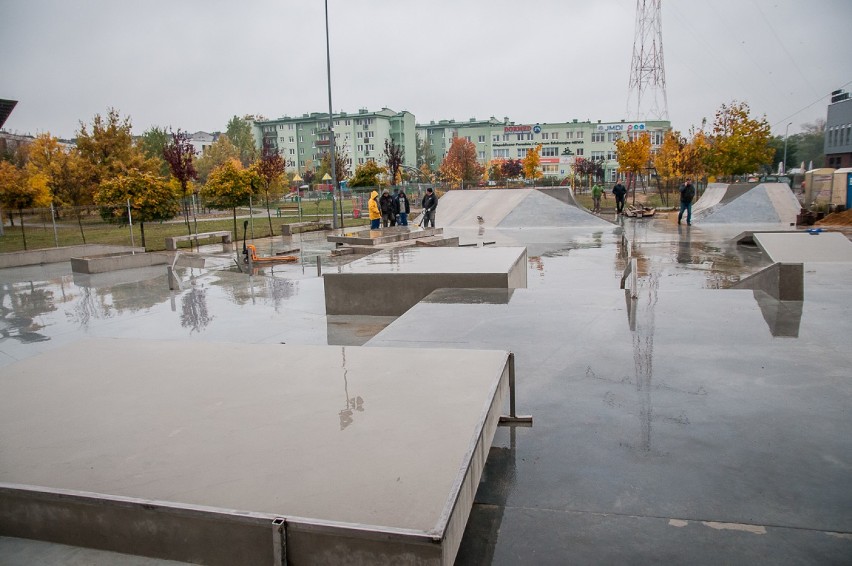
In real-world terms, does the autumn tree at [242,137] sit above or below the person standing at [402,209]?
above

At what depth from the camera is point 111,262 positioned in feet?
50.2

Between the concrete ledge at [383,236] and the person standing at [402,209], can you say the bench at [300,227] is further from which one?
the concrete ledge at [383,236]

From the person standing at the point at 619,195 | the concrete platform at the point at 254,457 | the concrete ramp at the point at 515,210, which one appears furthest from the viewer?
the person standing at the point at 619,195

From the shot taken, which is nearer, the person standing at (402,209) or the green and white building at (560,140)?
the person standing at (402,209)

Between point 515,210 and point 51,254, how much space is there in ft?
58.7

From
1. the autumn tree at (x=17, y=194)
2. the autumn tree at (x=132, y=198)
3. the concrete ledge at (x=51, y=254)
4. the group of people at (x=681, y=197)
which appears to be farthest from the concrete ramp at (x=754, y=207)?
the autumn tree at (x=17, y=194)

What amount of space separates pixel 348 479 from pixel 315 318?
6.31 meters

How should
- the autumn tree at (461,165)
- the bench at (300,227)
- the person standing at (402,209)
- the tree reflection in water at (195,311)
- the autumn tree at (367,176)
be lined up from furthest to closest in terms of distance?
1. the autumn tree at (461,165)
2. the autumn tree at (367,176)
3. the bench at (300,227)
4. the person standing at (402,209)
5. the tree reflection in water at (195,311)

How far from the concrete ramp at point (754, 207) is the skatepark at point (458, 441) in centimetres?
1963

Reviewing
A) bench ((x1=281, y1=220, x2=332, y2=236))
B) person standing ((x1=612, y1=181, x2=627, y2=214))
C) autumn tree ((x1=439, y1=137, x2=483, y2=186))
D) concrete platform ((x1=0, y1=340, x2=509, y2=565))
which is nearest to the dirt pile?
person standing ((x1=612, y1=181, x2=627, y2=214))

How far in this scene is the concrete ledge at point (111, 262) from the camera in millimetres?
14930

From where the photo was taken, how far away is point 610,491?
3.09 meters

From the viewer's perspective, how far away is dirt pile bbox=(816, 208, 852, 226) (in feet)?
70.9

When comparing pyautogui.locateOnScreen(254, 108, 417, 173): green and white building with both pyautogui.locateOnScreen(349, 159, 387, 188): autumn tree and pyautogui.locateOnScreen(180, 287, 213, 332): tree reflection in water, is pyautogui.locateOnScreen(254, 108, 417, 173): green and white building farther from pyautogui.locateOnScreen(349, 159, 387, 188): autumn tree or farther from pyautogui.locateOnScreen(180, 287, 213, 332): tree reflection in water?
pyautogui.locateOnScreen(180, 287, 213, 332): tree reflection in water
